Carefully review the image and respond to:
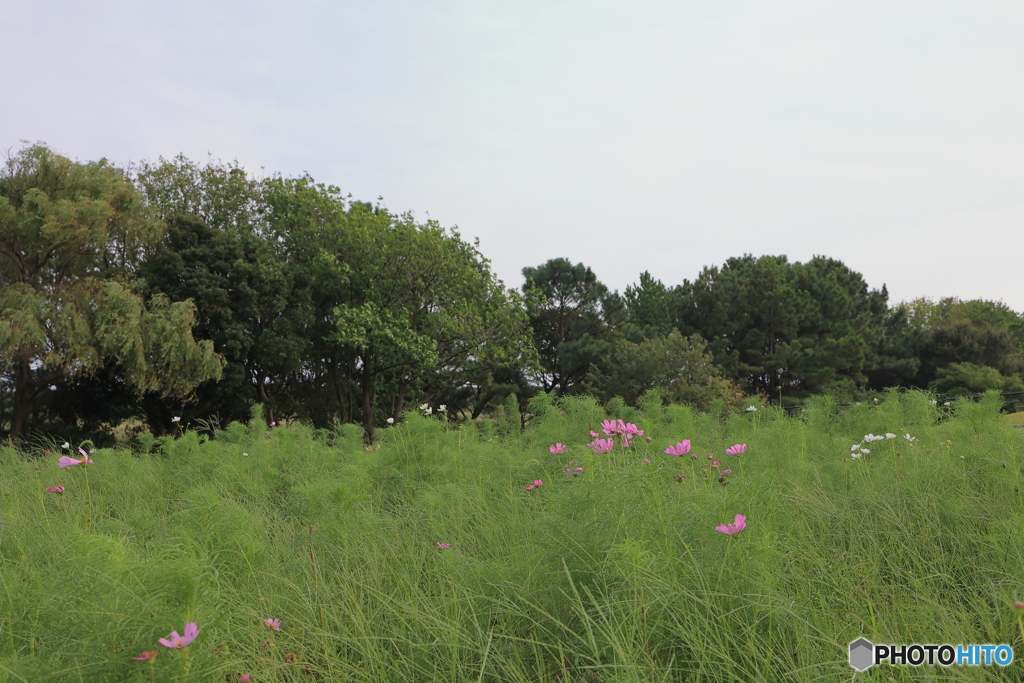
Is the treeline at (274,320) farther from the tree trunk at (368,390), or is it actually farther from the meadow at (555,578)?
the meadow at (555,578)

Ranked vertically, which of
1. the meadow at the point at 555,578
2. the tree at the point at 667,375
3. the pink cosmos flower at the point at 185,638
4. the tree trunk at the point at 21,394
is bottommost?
the tree at the point at 667,375

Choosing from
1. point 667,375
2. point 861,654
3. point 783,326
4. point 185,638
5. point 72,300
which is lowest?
point 667,375

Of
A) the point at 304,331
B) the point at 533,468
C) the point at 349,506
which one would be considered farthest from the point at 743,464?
the point at 304,331

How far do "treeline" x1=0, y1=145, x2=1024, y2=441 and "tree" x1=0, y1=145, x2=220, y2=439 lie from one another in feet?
0.14

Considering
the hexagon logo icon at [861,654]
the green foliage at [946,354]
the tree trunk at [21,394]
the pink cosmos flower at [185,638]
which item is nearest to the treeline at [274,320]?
the tree trunk at [21,394]

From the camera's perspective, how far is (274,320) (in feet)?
59.7

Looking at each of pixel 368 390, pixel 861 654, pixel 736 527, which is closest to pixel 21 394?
pixel 368 390

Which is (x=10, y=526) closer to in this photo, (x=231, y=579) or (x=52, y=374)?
(x=231, y=579)

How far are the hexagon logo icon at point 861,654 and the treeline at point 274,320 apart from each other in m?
7.88

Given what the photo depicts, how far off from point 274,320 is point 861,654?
17924mm

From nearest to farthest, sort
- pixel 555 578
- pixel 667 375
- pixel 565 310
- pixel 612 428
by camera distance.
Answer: pixel 555 578, pixel 612 428, pixel 667 375, pixel 565 310

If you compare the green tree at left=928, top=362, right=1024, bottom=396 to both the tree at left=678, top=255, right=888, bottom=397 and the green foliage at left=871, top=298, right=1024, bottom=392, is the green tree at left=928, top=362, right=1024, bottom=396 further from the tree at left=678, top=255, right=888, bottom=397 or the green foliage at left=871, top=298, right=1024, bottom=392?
the tree at left=678, top=255, right=888, bottom=397

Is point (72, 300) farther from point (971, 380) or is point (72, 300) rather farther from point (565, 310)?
point (971, 380)

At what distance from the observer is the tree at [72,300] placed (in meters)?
13.4
